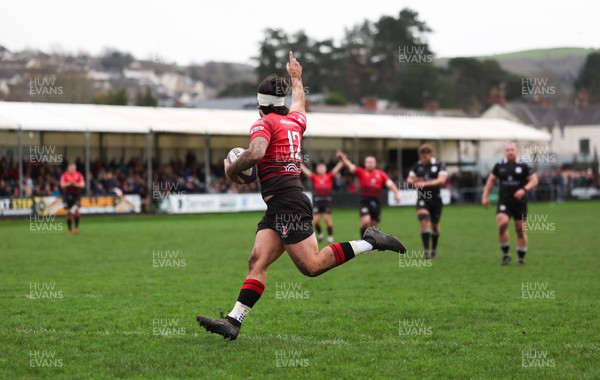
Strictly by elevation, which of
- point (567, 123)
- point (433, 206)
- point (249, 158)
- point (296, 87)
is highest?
point (567, 123)

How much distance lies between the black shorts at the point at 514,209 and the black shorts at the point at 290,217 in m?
8.70

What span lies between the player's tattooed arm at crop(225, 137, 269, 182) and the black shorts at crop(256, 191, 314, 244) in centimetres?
59

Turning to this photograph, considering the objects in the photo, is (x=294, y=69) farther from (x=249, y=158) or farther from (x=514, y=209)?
(x=514, y=209)

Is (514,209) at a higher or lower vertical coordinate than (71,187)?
lower

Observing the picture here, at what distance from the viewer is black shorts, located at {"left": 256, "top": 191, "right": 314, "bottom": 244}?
26.0 ft

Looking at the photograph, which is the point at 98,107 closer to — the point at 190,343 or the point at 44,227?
the point at 44,227

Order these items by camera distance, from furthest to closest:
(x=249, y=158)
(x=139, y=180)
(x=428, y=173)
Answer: (x=139, y=180) → (x=428, y=173) → (x=249, y=158)

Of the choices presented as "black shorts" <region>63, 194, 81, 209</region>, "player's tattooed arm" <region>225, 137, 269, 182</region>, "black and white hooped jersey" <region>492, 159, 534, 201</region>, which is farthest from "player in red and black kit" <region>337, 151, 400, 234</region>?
"player's tattooed arm" <region>225, 137, 269, 182</region>

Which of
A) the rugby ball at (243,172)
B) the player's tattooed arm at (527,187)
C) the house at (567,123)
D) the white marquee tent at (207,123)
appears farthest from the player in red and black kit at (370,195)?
the house at (567,123)

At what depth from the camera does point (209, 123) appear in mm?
41750

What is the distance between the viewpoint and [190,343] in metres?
8.10

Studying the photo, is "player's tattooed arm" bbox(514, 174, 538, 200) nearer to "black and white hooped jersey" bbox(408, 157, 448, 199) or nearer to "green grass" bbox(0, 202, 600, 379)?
"green grass" bbox(0, 202, 600, 379)

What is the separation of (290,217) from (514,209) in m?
8.91

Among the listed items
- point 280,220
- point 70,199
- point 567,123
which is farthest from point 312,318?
point 567,123
